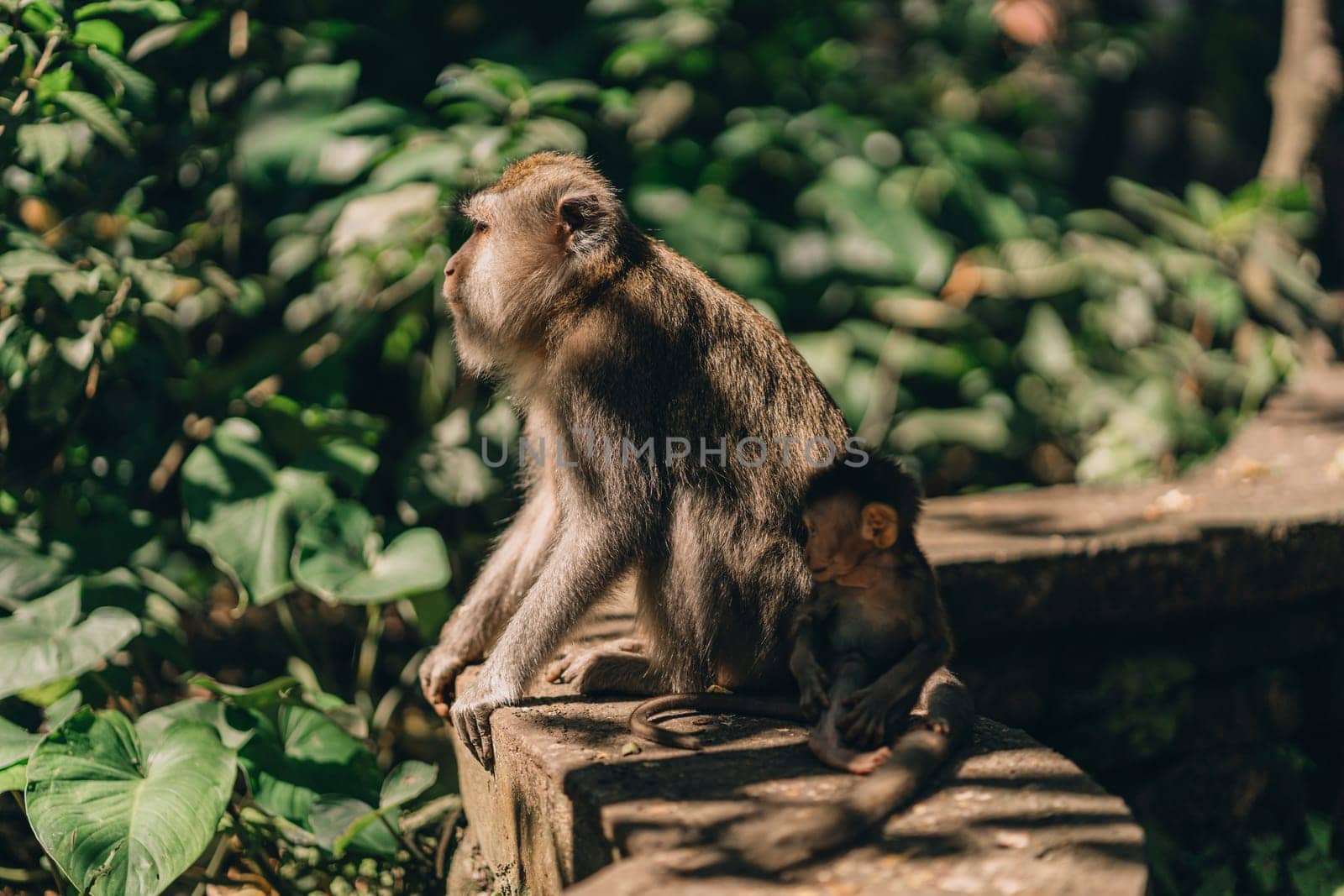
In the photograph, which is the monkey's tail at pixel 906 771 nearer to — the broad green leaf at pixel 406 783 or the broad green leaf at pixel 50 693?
the broad green leaf at pixel 406 783

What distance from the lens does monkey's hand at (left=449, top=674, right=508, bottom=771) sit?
3.24 metres

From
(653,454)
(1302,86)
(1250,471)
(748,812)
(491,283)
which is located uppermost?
(1302,86)

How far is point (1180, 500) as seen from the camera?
196 inches

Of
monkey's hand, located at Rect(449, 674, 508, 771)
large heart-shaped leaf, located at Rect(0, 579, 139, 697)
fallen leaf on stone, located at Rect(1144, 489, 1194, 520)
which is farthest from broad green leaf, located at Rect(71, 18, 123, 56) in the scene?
fallen leaf on stone, located at Rect(1144, 489, 1194, 520)

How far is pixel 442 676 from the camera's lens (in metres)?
3.70

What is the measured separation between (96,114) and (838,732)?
126 inches

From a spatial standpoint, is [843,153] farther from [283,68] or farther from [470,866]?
[470,866]

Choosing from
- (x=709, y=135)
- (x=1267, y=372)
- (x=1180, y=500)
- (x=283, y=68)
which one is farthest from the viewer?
(x=1267, y=372)

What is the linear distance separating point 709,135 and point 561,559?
372 centimetres

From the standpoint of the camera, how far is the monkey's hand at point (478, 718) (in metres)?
3.24

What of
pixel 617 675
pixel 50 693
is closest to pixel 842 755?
pixel 617 675

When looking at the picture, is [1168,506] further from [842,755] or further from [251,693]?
[251,693]

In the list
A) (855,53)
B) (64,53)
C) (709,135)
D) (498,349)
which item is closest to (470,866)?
(498,349)

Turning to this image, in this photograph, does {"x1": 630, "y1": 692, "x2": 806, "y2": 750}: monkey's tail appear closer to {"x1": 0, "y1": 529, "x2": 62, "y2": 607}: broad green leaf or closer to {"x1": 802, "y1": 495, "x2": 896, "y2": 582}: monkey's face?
{"x1": 802, "y1": 495, "x2": 896, "y2": 582}: monkey's face
